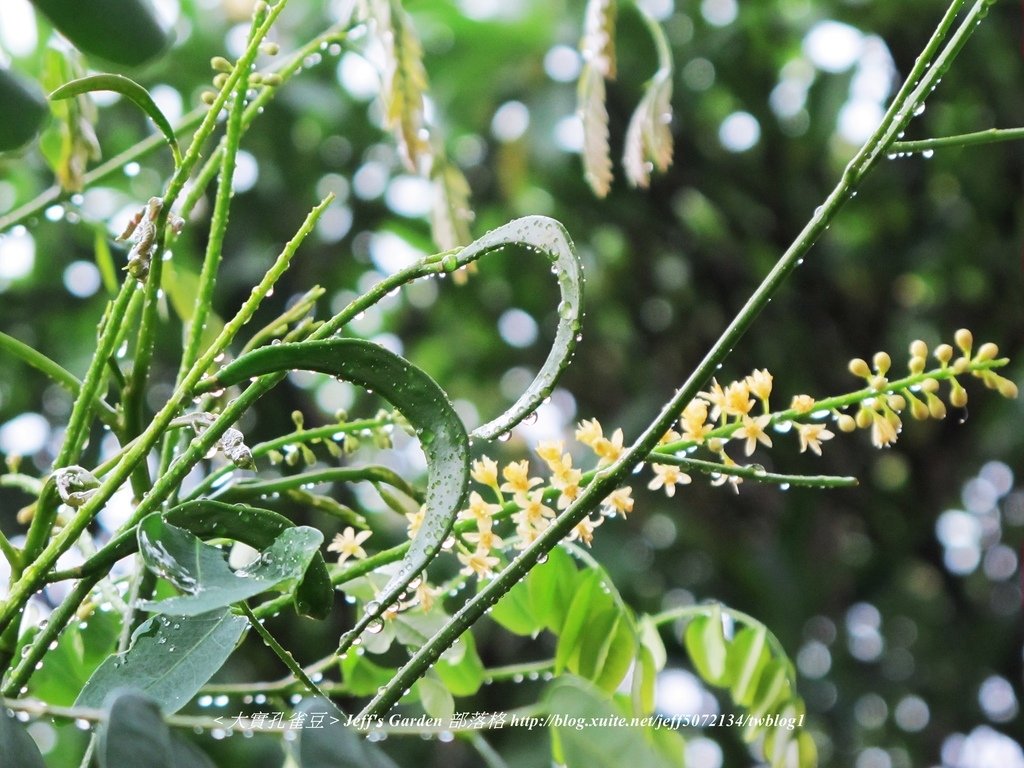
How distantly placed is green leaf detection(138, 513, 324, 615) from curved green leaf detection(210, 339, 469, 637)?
23 mm

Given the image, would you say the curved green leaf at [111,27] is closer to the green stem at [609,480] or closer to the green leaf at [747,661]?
the green stem at [609,480]

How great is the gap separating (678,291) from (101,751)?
1.44 meters

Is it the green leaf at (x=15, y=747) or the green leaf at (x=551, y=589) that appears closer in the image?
the green leaf at (x=15, y=747)

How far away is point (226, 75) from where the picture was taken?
1.21ft

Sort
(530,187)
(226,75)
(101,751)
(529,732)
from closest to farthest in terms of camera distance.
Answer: (101,751)
(226,75)
(529,732)
(530,187)

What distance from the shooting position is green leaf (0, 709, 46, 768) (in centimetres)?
23

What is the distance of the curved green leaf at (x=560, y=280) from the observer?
269mm

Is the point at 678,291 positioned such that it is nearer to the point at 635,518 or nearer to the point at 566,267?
the point at 635,518

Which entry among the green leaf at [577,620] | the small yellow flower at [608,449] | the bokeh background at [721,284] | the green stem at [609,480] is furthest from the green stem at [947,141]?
the bokeh background at [721,284]

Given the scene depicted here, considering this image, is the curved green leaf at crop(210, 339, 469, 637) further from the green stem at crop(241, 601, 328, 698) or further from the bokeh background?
the bokeh background

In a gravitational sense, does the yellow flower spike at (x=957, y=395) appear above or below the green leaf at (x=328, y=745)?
above

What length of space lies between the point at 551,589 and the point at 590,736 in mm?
237

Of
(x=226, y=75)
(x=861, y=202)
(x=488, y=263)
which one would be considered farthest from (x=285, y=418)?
(x=226, y=75)

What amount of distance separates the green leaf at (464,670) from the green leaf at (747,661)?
0.41ft
